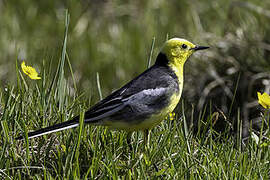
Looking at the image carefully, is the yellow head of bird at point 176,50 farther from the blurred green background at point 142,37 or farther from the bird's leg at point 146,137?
the blurred green background at point 142,37

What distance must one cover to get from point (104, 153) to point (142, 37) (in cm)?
560

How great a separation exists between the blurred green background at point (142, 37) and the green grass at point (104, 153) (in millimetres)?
2540

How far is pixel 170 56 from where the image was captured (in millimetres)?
4441

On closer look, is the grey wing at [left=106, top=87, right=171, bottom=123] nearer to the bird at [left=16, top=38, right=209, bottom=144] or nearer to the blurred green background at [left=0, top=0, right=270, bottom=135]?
the bird at [left=16, top=38, right=209, bottom=144]

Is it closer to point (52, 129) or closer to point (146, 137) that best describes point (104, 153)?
point (146, 137)

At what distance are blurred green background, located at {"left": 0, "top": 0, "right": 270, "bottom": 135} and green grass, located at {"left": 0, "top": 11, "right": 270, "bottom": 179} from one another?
254 cm

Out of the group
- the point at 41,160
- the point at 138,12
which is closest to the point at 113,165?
the point at 41,160

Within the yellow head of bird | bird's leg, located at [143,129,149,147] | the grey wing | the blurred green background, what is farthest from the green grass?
the blurred green background

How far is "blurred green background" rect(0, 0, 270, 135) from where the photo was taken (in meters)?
6.59

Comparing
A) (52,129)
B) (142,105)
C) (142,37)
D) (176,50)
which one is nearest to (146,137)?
(142,105)

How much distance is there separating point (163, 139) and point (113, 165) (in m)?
0.62

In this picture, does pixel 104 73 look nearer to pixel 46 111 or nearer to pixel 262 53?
pixel 262 53

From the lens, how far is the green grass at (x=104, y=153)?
130 inches

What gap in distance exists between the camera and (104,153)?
12.6ft
